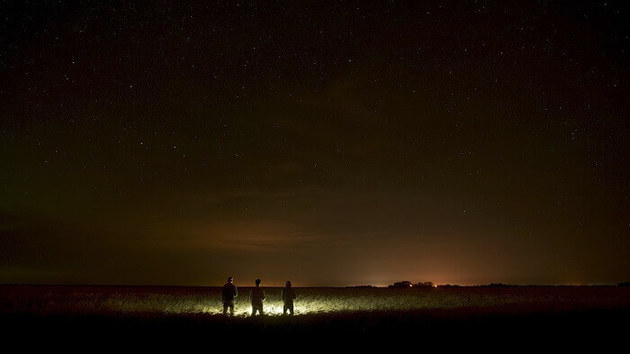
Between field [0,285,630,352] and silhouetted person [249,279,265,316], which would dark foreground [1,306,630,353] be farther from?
silhouetted person [249,279,265,316]

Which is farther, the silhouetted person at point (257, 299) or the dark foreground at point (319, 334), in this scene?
the silhouetted person at point (257, 299)

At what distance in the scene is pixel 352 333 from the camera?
14414 mm

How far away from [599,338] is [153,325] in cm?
1234

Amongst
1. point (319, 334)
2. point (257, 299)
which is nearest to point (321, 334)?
point (319, 334)

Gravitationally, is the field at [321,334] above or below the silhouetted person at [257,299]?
below

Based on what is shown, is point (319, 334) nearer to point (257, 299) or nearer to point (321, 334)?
point (321, 334)

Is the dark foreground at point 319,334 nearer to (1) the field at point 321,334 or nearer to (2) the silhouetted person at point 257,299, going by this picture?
(1) the field at point 321,334

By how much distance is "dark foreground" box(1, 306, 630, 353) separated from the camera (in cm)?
1252

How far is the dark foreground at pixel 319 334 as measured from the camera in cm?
1252

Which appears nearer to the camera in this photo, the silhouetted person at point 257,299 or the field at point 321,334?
the field at point 321,334

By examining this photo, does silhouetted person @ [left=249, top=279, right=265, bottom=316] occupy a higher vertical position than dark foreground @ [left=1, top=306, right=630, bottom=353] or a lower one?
higher

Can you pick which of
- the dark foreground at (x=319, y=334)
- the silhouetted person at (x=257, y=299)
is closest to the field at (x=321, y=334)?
the dark foreground at (x=319, y=334)

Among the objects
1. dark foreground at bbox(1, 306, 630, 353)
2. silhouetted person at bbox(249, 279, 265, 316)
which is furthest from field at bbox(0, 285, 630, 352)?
silhouetted person at bbox(249, 279, 265, 316)

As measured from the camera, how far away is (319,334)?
1423 centimetres
